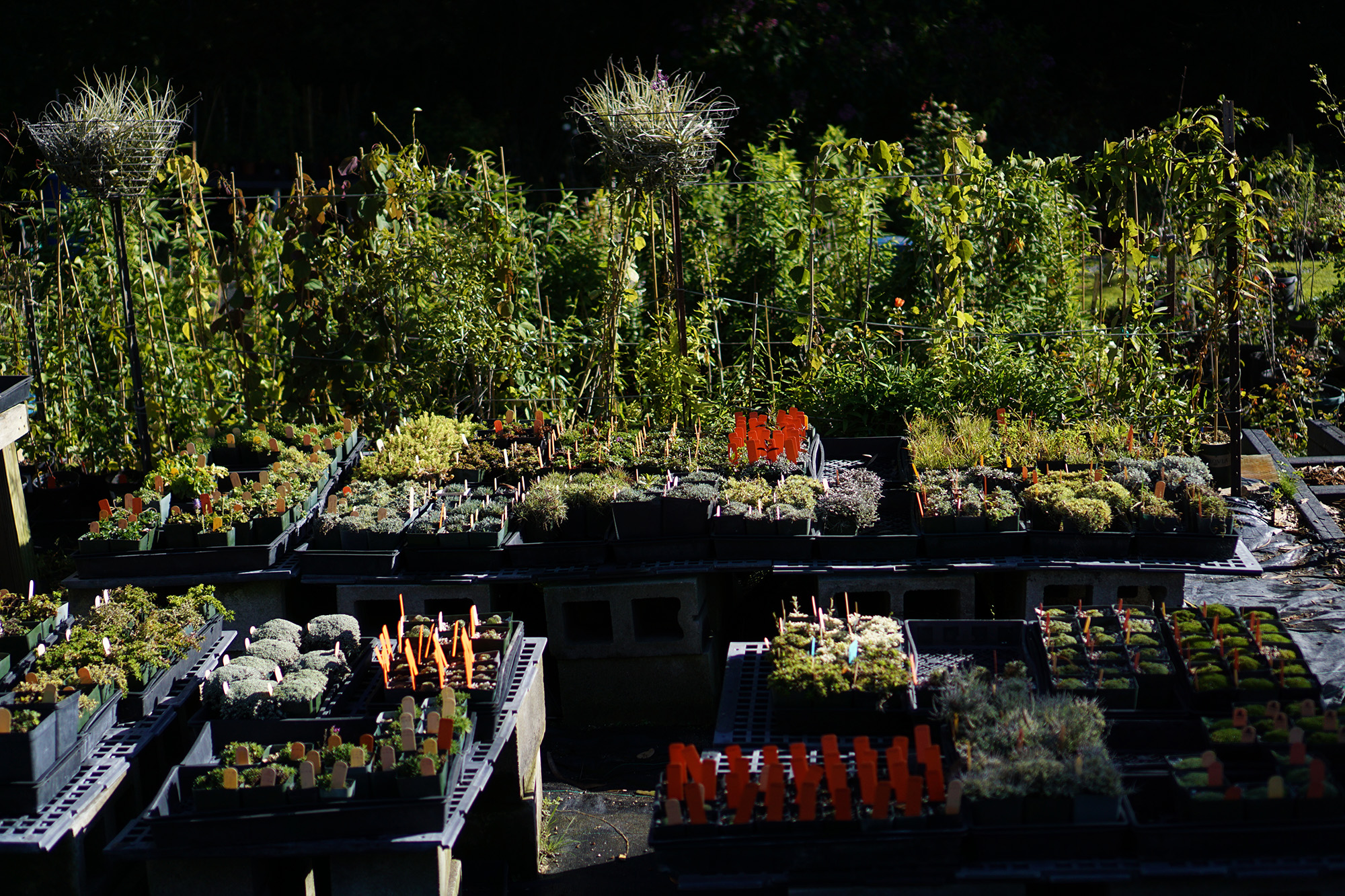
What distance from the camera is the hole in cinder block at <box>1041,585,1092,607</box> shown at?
16.5 ft

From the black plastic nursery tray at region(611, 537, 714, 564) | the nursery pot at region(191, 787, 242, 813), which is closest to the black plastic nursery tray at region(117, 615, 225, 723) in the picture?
the nursery pot at region(191, 787, 242, 813)

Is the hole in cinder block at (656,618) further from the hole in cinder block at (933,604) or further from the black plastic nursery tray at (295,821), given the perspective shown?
the black plastic nursery tray at (295,821)

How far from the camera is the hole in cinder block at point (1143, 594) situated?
4891mm

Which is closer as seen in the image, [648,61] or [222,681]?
[222,681]

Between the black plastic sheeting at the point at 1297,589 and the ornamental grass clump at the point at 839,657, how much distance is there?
4.88 ft

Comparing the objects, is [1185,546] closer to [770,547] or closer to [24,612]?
[770,547]

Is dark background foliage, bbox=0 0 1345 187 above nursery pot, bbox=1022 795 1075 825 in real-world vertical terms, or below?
above

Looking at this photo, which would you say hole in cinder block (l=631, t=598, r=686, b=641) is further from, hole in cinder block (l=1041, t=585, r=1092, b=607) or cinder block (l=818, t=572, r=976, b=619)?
hole in cinder block (l=1041, t=585, r=1092, b=607)

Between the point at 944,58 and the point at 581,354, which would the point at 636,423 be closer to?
the point at 581,354

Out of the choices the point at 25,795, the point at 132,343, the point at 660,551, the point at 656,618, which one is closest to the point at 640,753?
the point at 656,618

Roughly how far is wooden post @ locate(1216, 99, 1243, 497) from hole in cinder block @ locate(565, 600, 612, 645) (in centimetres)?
298

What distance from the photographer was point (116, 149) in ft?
20.5

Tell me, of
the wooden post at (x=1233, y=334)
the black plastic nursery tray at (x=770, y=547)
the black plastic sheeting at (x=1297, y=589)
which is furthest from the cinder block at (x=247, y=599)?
the wooden post at (x=1233, y=334)

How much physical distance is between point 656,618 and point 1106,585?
1.81 meters
